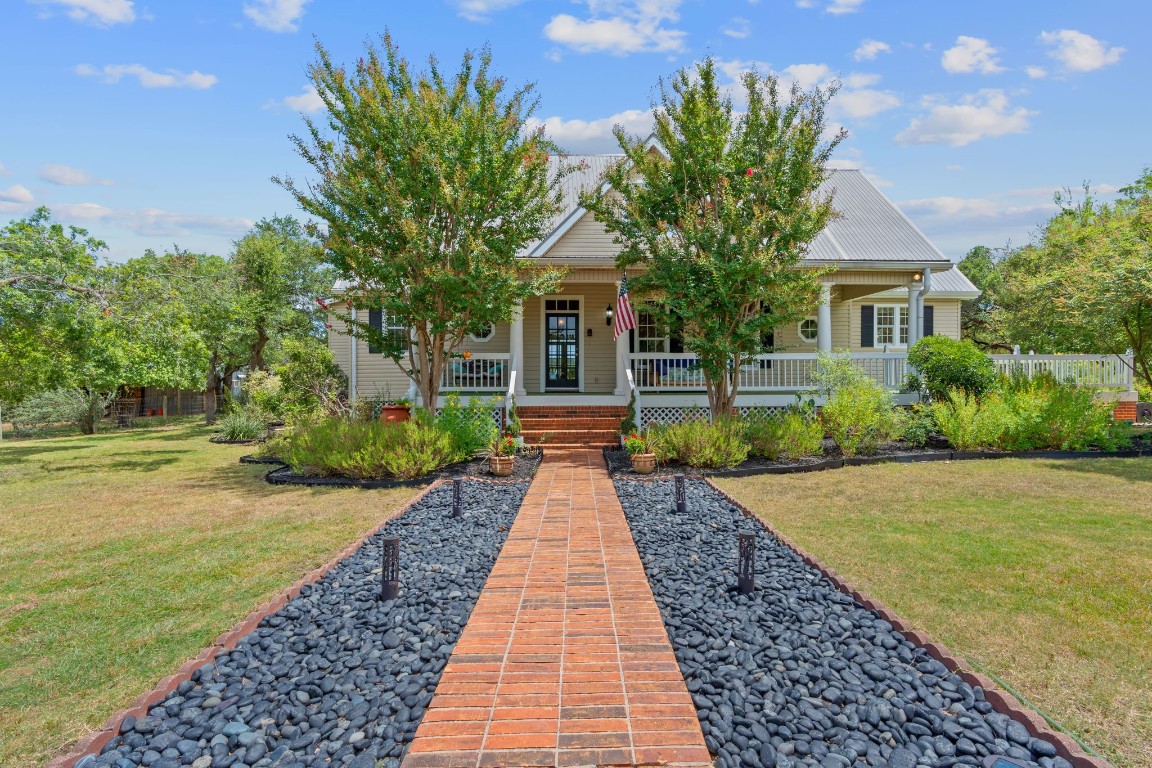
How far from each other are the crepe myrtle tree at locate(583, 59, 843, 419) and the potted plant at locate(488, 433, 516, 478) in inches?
144

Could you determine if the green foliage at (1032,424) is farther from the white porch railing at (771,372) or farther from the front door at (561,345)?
the front door at (561,345)

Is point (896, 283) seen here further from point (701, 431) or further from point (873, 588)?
point (873, 588)

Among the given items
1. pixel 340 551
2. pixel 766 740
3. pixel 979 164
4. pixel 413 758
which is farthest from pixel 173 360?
pixel 979 164

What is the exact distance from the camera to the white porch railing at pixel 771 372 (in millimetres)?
13281

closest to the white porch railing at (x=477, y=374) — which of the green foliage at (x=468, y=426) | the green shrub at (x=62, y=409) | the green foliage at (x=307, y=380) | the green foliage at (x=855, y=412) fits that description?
the green foliage at (x=468, y=426)

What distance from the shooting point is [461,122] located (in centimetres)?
980

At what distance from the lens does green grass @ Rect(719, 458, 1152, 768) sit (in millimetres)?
3141

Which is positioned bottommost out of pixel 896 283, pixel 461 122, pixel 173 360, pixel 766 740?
pixel 766 740

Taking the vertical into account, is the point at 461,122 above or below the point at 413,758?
above

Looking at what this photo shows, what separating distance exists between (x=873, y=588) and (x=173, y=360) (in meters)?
13.2

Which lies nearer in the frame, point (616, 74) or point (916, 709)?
point (916, 709)

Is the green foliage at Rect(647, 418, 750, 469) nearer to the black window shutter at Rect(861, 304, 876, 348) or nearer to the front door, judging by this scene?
the front door

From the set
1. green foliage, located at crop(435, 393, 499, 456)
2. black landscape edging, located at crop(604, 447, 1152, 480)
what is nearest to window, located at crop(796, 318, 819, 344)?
black landscape edging, located at crop(604, 447, 1152, 480)

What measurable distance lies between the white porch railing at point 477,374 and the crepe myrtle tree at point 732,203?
4.68 meters
